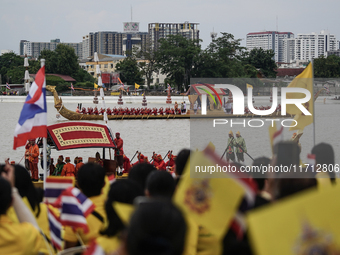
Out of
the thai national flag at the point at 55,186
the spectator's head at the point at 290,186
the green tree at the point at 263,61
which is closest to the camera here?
the spectator's head at the point at 290,186

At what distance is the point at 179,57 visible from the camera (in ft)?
224

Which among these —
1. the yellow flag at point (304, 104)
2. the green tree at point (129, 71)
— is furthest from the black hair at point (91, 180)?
the green tree at point (129, 71)

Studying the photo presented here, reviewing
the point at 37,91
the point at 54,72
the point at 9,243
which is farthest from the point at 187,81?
the point at 9,243

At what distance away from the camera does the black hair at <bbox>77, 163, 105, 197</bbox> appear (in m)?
3.34

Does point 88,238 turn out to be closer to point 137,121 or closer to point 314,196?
point 314,196

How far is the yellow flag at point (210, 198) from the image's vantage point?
82.8 inches

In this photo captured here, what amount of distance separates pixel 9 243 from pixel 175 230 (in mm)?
1264

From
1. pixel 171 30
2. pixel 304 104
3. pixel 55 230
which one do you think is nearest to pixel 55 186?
pixel 55 230

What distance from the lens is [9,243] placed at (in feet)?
8.47

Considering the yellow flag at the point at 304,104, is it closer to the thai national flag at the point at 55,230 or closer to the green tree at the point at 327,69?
the thai national flag at the point at 55,230

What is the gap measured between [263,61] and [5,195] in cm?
8985

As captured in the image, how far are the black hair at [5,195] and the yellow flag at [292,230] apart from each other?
157 cm

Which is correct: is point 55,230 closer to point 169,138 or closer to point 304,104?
point 304,104

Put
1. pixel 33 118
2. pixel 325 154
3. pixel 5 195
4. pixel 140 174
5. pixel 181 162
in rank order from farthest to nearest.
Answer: pixel 33 118
pixel 325 154
pixel 181 162
pixel 140 174
pixel 5 195
